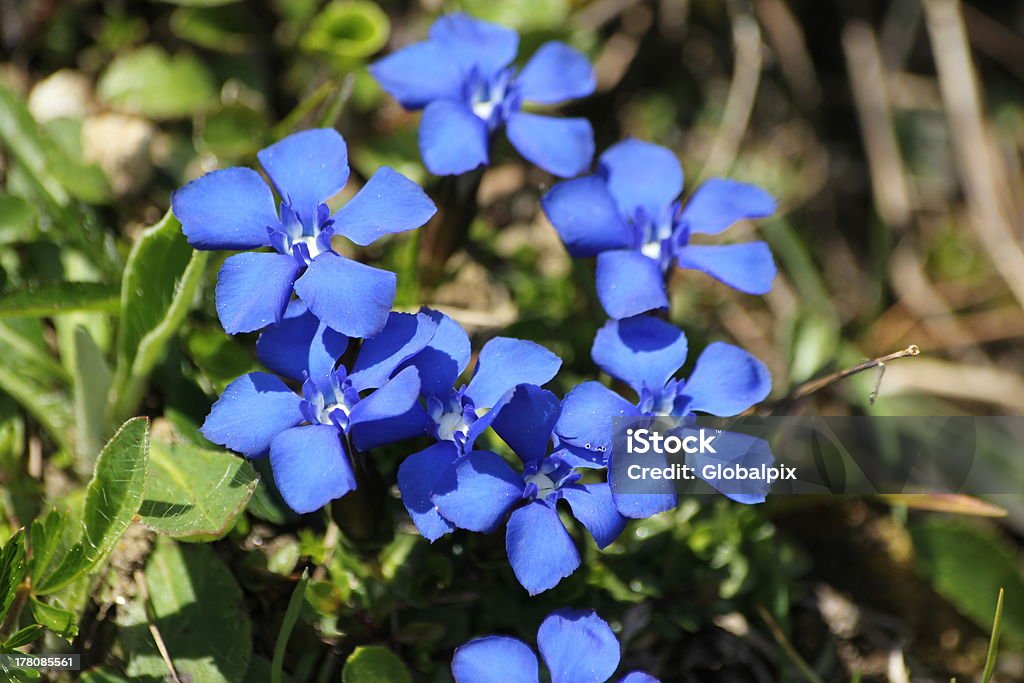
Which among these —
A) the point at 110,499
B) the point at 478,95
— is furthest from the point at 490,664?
the point at 478,95

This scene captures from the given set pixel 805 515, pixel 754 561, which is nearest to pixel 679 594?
pixel 754 561

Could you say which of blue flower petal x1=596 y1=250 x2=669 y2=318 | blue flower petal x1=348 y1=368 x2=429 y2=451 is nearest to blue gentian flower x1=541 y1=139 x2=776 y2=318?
blue flower petal x1=596 y1=250 x2=669 y2=318

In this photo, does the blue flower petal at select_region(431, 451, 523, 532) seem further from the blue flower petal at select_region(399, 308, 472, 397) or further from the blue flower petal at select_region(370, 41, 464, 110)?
the blue flower petal at select_region(370, 41, 464, 110)

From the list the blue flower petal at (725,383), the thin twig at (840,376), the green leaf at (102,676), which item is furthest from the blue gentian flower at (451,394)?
the green leaf at (102,676)

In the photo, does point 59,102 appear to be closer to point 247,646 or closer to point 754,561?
point 247,646

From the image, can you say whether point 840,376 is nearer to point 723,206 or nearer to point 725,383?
point 725,383

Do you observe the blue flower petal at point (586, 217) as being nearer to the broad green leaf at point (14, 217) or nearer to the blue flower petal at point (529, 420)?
the blue flower petal at point (529, 420)
